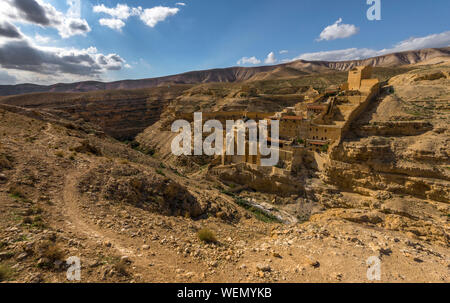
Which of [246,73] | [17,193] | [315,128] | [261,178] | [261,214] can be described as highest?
[246,73]

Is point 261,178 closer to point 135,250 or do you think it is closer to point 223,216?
point 223,216

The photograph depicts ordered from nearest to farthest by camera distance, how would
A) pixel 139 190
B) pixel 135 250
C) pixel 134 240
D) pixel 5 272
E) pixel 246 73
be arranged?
pixel 5 272
pixel 135 250
pixel 134 240
pixel 139 190
pixel 246 73

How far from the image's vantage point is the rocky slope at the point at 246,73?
97438mm

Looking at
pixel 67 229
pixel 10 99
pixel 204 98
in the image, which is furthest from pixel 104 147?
pixel 10 99

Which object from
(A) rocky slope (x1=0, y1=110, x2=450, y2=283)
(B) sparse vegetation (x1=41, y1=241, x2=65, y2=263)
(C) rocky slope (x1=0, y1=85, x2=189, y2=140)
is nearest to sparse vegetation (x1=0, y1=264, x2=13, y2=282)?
(A) rocky slope (x1=0, y1=110, x2=450, y2=283)

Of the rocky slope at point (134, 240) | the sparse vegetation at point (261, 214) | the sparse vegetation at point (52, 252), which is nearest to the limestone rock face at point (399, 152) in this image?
the sparse vegetation at point (261, 214)

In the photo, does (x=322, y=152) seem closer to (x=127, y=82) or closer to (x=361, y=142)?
(x=361, y=142)

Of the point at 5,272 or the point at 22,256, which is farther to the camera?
the point at 22,256

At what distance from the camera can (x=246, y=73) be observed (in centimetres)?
12925

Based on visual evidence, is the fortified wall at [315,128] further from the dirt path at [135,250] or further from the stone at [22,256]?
the stone at [22,256]

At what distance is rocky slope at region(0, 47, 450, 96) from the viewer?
320 feet

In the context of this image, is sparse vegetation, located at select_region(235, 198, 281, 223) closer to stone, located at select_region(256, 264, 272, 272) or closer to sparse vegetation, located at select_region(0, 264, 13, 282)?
stone, located at select_region(256, 264, 272, 272)

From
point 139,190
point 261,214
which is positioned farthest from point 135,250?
point 261,214
